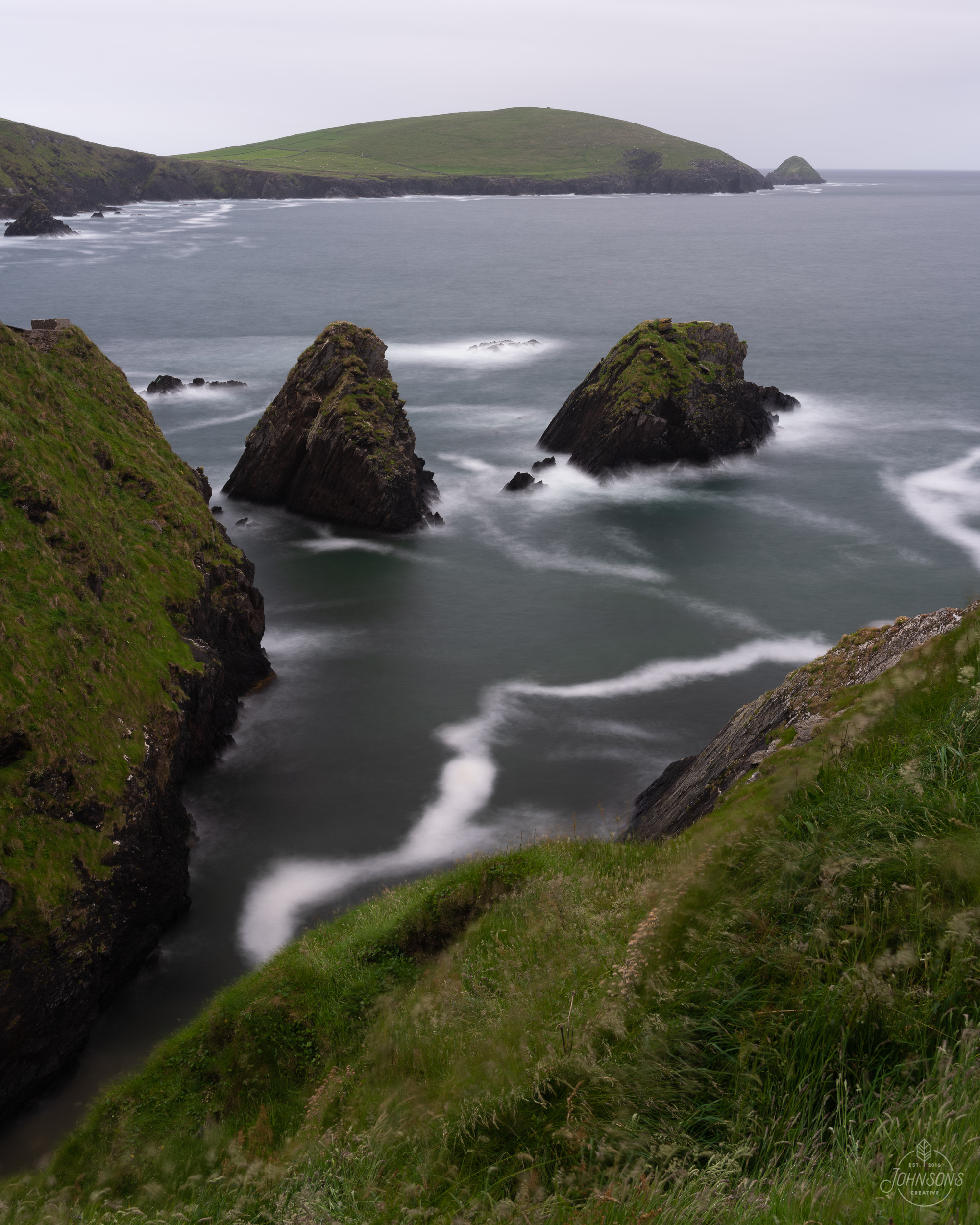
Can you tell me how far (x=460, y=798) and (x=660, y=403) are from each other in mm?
31168

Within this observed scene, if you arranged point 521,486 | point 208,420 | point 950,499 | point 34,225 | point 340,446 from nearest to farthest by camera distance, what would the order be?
point 340,446
point 521,486
point 950,499
point 208,420
point 34,225

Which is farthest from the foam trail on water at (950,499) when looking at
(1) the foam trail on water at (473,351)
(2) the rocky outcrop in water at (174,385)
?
(2) the rocky outcrop in water at (174,385)

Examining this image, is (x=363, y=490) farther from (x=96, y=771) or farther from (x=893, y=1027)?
(x=893, y=1027)

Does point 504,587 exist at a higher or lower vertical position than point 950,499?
lower

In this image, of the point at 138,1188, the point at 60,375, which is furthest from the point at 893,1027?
the point at 60,375

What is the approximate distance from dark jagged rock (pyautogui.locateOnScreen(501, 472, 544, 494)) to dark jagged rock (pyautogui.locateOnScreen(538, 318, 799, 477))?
3.82 meters

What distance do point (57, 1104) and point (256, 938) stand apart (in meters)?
5.06

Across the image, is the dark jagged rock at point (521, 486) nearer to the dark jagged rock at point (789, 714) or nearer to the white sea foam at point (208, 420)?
the white sea foam at point (208, 420)

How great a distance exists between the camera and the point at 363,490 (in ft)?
132

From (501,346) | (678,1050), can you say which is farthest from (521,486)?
(678,1050)

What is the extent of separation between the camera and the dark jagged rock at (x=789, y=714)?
45.2 ft

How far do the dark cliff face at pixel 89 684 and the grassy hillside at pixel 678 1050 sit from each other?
10.2 feet

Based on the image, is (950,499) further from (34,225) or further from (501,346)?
(34,225)

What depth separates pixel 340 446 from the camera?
130 feet
